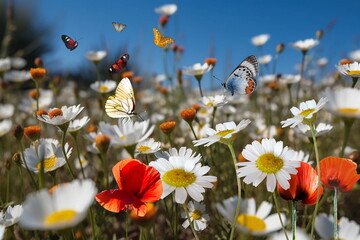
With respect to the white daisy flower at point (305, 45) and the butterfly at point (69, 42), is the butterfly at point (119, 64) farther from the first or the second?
the white daisy flower at point (305, 45)

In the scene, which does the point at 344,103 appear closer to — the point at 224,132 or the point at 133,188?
the point at 224,132

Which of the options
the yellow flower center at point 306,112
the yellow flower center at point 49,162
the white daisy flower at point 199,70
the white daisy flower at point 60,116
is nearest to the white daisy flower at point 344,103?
the yellow flower center at point 306,112

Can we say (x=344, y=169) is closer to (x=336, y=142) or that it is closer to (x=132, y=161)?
(x=132, y=161)

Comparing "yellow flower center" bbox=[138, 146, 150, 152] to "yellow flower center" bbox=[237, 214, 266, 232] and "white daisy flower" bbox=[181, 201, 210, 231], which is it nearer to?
"white daisy flower" bbox=[181, 201, 210, 231]

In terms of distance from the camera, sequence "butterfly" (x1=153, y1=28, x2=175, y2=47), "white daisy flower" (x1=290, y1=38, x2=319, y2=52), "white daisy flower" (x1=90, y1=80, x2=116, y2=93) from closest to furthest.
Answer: "butterfly" (x1=153, y1=28, x2=175, y2=47) → "white daisy flower" (x1=90, y1=80, x2=116, y2=93) → "white daisy flower" (x1=290, y1=38, x2=319, y2=52)

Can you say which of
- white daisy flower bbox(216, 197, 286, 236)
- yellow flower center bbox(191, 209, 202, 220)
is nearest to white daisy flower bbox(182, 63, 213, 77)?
yellow flower center bbox(191, 209, 202, 220)

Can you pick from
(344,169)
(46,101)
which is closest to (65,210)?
(344,169)

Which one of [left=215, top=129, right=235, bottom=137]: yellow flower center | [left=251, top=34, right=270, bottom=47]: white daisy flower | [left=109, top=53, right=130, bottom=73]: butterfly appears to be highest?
[left=109, top=53, right=130, bottom=73]: butterfly

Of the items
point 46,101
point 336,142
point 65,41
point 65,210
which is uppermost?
point 65,41
